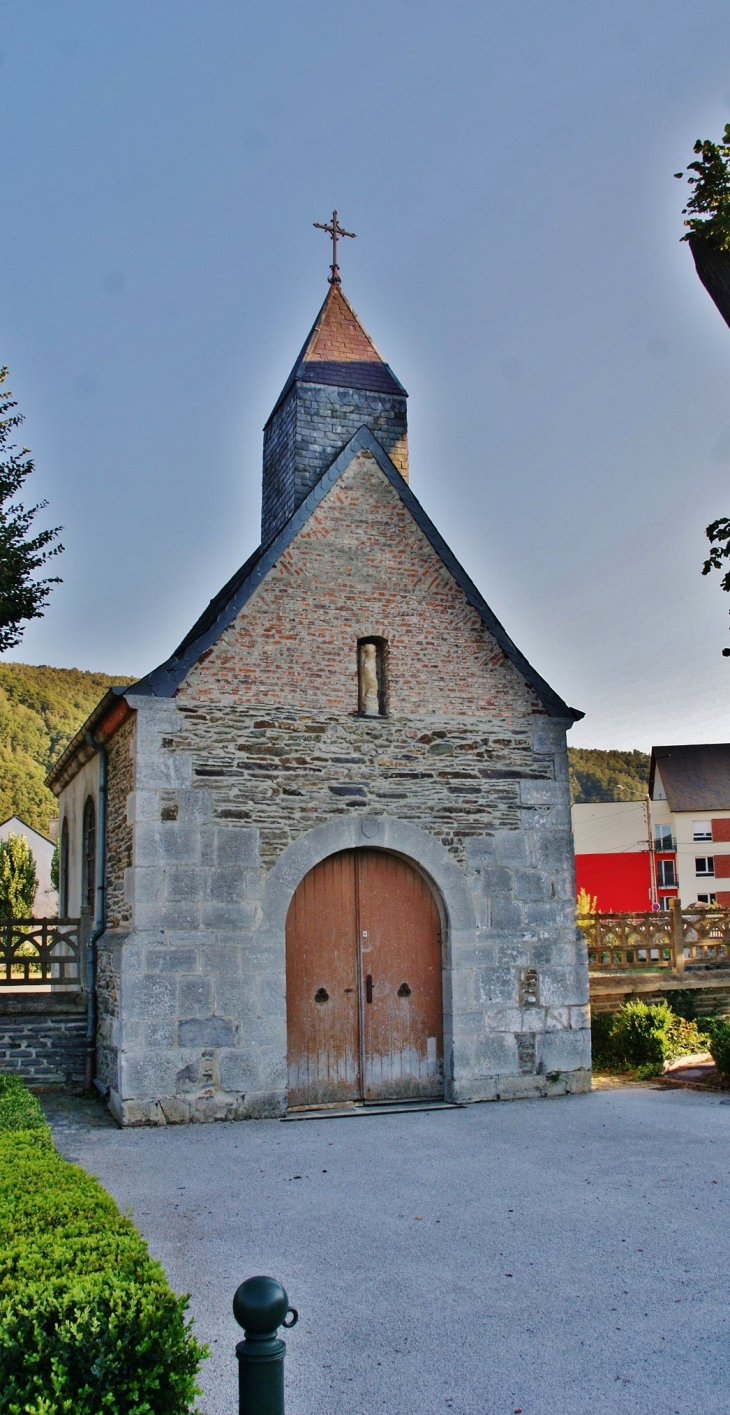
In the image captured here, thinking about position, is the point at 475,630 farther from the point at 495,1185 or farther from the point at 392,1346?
the point at 392,1346

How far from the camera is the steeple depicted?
12219 millimetres

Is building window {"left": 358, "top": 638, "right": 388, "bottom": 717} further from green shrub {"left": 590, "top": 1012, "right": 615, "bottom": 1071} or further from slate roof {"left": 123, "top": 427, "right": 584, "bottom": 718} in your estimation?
green shrub {"left": 590, "top": 1012, "right": 615, "bottom": 1071}

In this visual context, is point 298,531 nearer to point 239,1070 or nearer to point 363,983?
point 363,983

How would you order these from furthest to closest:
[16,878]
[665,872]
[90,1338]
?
[665,872], [16,878], [90,1338]

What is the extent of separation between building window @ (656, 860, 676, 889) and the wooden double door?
34.8 metres

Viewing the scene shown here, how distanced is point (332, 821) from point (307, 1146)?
9.94ft

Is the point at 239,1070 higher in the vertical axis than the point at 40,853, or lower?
lower

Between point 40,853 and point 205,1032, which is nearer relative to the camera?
point 205,1032

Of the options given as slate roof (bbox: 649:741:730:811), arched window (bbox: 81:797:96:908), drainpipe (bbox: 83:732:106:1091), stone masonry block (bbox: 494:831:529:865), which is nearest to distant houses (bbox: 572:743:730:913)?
slate roof (bbox: 649:741:730:811)

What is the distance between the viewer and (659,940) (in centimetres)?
1422

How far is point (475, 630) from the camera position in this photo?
37.8 feet

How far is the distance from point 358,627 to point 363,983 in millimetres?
3606

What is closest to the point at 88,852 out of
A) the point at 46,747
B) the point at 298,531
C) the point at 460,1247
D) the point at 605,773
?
the point at 298,531

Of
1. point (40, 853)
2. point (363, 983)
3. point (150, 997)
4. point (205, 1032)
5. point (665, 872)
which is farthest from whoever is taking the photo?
point (40, 853)
